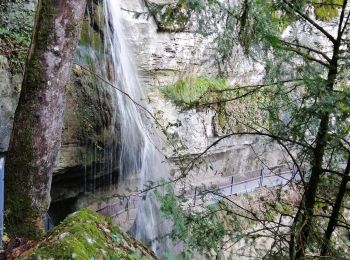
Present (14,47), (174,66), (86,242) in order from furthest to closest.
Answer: (174,66), (14,47), (86,242)

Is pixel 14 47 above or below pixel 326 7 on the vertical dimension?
below

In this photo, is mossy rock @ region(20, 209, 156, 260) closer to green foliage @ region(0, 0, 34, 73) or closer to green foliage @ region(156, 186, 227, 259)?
green foliage @ region(156, 186, 227, 259)

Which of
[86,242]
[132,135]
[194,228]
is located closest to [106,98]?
[132,135]

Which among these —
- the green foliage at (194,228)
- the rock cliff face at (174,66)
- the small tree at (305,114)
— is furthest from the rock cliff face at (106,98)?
the green foliage at (194,228)

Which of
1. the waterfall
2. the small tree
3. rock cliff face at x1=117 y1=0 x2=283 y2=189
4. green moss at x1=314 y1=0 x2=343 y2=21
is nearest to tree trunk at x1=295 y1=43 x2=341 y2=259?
the small tree

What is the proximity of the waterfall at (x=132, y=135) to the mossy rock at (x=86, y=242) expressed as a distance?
347 centimetres

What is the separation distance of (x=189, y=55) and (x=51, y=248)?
26.8 feet

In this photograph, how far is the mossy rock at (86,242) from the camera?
2332 mm

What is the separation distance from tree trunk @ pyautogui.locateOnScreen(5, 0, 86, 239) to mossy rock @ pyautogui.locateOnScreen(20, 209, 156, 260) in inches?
36.0

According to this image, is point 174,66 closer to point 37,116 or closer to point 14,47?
point 14,47

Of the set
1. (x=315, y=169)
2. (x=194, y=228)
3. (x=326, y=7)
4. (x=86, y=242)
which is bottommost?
(x=194, y=228)

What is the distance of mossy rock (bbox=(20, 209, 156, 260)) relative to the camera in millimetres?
2332

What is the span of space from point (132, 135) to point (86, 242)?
4.93 m

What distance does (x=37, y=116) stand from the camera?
143 inches
